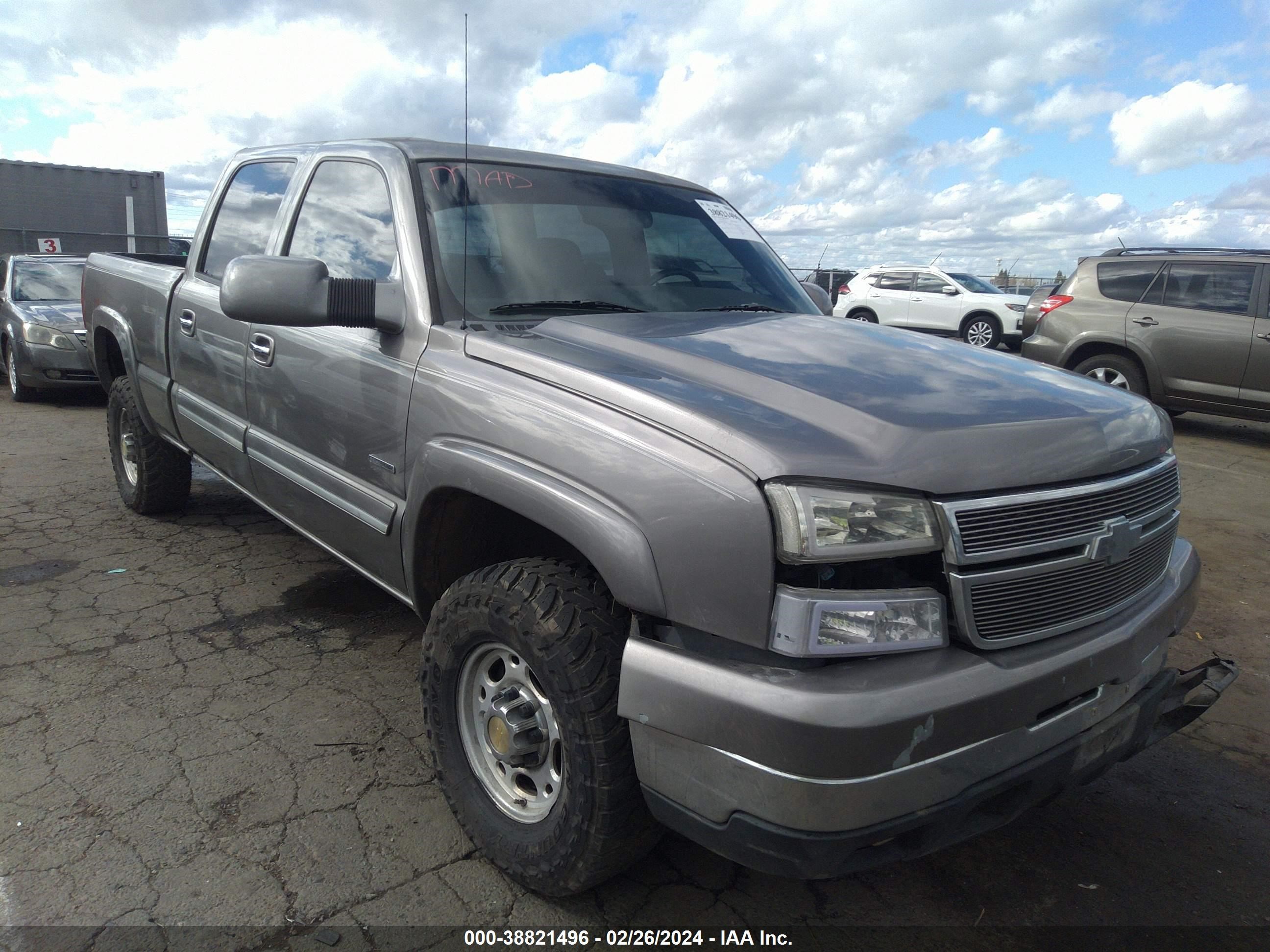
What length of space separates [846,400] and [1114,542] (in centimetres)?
68

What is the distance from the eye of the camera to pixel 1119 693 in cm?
211

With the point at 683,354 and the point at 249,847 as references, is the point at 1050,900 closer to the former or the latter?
the point at 683,354

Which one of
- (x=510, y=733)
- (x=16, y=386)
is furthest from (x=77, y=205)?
(x=510, y=733)

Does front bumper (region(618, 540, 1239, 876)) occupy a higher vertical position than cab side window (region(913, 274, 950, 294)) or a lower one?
lower

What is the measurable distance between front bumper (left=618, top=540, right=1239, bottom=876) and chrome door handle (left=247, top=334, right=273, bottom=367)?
2.14 meters

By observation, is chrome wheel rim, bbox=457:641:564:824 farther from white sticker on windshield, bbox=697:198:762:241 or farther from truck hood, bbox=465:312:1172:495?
white sticker on windshield, bbox=697:198:762:241

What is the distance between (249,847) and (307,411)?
1.40m

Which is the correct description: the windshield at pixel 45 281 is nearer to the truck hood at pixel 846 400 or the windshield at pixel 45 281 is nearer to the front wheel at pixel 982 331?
the truck hood at pixel 846 400

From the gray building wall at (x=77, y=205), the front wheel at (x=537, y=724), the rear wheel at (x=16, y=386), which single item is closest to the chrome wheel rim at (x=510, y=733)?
the front wheel at (x=537, y=724)

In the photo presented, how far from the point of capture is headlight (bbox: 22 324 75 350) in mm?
9000

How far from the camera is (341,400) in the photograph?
2.92 metres

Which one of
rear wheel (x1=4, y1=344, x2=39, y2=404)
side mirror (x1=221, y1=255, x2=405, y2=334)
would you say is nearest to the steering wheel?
side mirror (x1=221, y1=255, x2=405, y2=334)

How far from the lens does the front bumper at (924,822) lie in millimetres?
1719

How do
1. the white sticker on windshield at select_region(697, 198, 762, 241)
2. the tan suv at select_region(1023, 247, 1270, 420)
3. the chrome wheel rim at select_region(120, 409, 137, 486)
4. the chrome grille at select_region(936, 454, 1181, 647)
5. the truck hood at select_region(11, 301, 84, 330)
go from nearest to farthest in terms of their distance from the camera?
the chrome grille at select_region(936, 454, 1181, 647)
the white sticker on windshield at select_region(697, 198, 762, 241)
the chrome wheel rim at select_region(120, 409, 137, 486)
the tan suv at select_region(1023, 247, 1270, 420)
the truck hood at select_region(11, 301, 84, 330)
